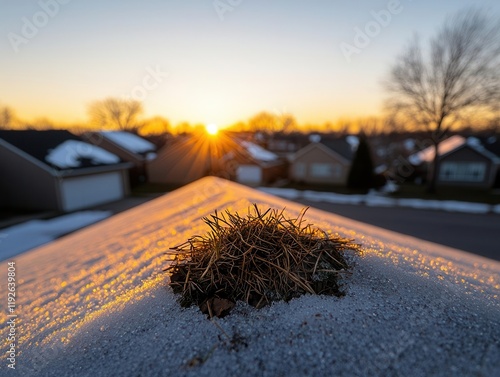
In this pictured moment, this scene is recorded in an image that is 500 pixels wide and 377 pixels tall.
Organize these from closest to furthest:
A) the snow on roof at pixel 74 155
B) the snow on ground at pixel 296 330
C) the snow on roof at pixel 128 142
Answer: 1. the snow on ground at pixel 296 330
2. the snow on roof at pixel 74 155
3. the snow on roof at pixel 128 142

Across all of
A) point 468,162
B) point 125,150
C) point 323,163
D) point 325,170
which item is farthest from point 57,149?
point 468,162

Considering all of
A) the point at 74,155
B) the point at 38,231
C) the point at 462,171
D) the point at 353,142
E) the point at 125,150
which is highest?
the point at 74,155

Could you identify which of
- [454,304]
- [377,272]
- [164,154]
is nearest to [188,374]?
[377,272]

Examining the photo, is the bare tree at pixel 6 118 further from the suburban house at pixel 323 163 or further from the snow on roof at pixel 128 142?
the suburban house at pixel 323 163

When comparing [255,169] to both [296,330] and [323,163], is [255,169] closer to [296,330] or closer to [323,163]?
[323,163]

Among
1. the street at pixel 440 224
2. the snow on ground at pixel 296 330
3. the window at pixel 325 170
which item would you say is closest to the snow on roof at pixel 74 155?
the street at pixel 440 224

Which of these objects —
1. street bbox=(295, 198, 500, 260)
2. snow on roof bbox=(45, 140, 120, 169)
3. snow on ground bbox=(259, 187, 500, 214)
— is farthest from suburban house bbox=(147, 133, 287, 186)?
street bbox=(295, 198, 500, 260)

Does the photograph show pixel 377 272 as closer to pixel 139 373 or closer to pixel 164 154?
pixel 139 373

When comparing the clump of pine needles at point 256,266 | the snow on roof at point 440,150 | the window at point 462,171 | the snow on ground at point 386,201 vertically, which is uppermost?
the clump of pine needles at point 256,266
